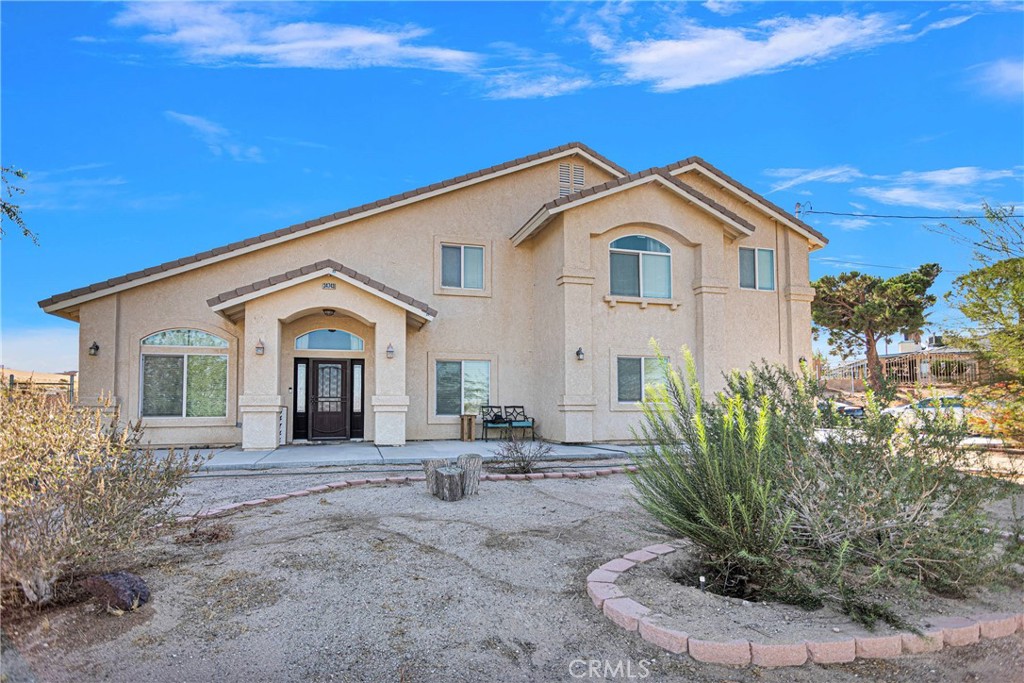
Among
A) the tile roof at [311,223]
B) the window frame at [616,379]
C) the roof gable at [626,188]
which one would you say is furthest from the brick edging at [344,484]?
the tile roof at [311,223]

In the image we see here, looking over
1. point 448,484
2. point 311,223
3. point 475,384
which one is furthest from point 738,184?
point 448,484

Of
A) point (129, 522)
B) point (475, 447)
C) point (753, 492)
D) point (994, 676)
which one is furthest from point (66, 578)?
point (475, 447)

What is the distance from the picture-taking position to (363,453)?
12.3 metres

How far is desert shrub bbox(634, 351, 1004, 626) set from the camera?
4.04 m

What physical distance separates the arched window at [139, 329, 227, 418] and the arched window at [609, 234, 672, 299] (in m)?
9.27

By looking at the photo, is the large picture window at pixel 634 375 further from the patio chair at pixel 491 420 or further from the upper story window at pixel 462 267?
the upper story window at pixel 462 267

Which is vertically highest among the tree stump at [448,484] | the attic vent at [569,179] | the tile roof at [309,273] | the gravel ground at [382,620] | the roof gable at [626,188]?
the attic vent at [569,179]

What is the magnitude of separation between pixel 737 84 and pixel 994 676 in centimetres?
1272

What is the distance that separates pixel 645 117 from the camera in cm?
1708

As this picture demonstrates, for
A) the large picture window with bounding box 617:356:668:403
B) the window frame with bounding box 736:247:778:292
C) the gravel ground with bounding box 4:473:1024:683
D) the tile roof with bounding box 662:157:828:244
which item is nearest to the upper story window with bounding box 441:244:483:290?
the large picture window with bounding box 617:356:668:403

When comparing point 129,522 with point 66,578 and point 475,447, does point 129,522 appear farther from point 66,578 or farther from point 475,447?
point 475,447

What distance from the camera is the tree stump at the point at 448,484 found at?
7.64 metres

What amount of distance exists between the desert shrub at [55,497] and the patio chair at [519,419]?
10779 millimetres

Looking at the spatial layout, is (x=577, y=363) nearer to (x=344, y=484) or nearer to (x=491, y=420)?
(x=491, y=420)
